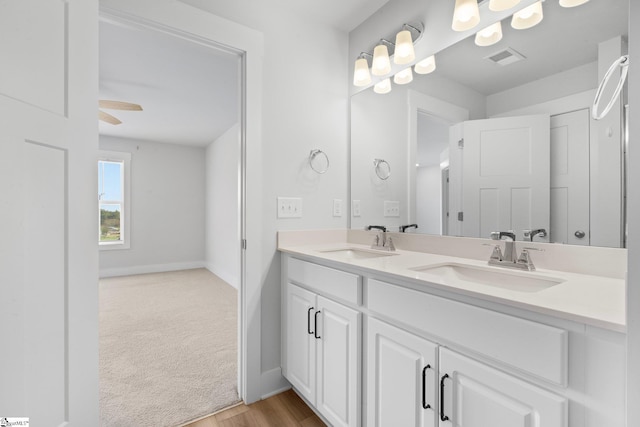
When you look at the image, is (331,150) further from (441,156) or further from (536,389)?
(536,389)

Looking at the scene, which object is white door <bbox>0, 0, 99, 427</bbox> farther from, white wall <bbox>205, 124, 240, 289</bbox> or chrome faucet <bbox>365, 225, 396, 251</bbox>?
white wall <bbox>205, 124, 240, 289</bbox>

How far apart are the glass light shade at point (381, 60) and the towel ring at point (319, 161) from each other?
61 cm

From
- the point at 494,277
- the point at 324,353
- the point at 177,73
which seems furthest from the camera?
the point at 177,73

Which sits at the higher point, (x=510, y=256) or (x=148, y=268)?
(x=510, y=256)

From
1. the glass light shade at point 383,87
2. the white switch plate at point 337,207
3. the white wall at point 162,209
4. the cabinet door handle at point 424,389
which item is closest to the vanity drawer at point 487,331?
the cabinet door handle at point 424,389

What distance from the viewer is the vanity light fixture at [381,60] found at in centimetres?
178

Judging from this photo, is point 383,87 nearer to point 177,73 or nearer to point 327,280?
point 327,280

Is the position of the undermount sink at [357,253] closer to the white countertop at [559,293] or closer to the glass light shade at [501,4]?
the white countertop at [559,293]

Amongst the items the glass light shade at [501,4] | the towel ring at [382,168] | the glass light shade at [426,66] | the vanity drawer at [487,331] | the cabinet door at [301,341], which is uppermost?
the glass light shade at [501,4]

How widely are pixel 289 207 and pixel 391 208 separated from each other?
66 cm

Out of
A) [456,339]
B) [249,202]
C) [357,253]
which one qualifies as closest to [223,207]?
[249,202]

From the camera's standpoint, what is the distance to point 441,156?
161cm

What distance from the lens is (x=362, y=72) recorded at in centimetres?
192

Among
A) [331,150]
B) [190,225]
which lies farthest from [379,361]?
[190,225]
